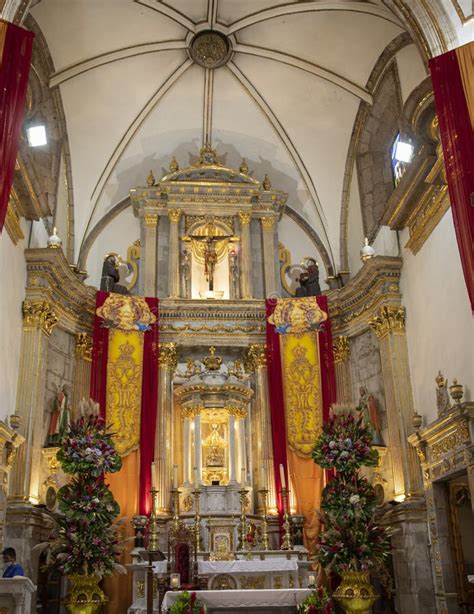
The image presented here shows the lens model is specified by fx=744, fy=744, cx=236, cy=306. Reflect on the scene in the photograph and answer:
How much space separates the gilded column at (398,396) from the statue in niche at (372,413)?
0.33 metres

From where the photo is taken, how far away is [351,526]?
12.9 m

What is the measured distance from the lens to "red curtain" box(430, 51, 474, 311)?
1194 centimetres

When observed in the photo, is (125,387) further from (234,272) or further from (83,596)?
(83,596)

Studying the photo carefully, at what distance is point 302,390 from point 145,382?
12.7 ft

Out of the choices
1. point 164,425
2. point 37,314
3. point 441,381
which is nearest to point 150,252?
point 37,314

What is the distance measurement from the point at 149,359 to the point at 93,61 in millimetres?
7460

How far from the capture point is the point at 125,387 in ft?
58.9

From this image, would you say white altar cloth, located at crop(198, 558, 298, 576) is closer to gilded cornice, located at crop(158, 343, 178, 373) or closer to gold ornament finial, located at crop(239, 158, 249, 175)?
gilded cornice, located at crop(158, 343, 178, 373)

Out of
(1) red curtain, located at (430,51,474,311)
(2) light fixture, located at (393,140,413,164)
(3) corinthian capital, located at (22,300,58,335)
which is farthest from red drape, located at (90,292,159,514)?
(1) red curtain, located at (430,51,474,311)

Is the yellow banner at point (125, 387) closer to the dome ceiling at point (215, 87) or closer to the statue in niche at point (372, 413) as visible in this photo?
the dome ceiling at point (215, 87)

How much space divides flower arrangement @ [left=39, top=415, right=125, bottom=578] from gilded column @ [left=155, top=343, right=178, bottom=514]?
11.7 feet

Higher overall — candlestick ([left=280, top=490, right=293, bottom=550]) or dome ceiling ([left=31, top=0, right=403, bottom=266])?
dome ceiling ([left=31, top=0, right=403, bottom=266])

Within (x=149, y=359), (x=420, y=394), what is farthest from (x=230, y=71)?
(x=420, y=394)

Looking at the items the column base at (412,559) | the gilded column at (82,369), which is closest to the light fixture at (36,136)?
the gilded column at (82,369)
